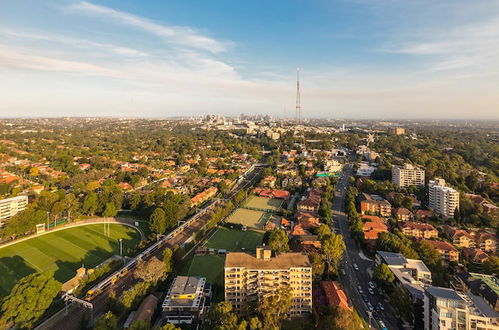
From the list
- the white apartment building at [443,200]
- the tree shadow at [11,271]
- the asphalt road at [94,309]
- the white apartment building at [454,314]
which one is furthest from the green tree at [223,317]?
the white apartment building at [443,200]

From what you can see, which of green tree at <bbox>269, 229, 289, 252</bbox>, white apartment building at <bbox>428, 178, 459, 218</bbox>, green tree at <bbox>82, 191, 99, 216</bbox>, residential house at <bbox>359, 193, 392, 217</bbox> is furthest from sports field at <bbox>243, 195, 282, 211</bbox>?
white apartment building at <bbox>428, 178, 459, 218</bbox>

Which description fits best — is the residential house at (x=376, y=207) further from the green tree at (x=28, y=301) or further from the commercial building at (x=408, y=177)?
the green tree at (x=28, y=301)

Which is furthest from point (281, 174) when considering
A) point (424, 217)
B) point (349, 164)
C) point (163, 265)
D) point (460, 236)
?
point (163, 265)

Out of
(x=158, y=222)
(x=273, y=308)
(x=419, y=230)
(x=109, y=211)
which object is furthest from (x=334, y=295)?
(x=109, y=211)

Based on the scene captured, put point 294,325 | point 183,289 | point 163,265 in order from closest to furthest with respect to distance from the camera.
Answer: point 294,325 → point 183,289 → point 163,265

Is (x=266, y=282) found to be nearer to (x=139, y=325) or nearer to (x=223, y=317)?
(x=223, y=317)

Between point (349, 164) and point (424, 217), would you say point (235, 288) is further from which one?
point (349, 164)
